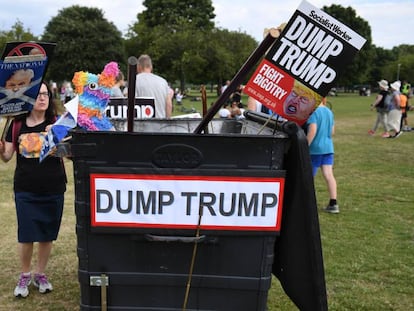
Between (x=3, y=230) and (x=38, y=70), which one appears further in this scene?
(x=3, y=230)

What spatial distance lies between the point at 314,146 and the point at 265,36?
4.05 meters

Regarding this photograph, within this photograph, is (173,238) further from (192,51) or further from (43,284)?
(192,51)

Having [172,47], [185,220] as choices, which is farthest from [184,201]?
[172,47]

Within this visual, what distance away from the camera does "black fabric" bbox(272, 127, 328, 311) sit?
195cm

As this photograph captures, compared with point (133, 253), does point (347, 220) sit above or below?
below

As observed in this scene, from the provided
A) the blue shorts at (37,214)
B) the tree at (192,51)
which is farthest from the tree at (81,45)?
the blue shorts at (37,214)

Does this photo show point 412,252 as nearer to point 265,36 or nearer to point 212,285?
point 212,285


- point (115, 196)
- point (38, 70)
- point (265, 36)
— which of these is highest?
point (265, 36)

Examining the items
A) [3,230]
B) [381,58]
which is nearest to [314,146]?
[3,230]

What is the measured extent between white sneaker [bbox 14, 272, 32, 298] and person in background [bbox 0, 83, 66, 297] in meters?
0.28

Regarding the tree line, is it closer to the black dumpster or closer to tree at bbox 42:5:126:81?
tree at bbox 42:5:126:81

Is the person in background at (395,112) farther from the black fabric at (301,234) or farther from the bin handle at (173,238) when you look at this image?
the bin handle at (173,238)

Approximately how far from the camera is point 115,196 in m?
1.96

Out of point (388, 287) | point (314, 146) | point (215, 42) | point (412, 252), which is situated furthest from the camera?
point (215, 42)
